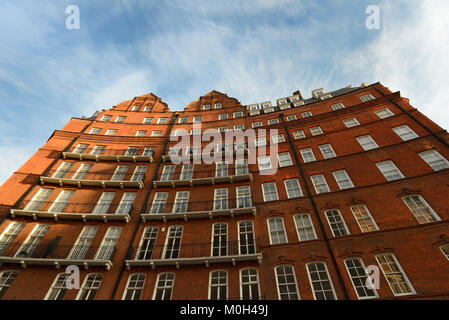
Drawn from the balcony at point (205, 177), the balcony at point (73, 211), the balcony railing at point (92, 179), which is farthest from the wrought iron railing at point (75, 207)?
the balcony at point (205, 177)

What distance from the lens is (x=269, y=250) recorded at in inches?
597

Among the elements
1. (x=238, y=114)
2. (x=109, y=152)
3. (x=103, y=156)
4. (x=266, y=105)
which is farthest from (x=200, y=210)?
(x=266, y=105)

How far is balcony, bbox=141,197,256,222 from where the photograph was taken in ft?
57.0

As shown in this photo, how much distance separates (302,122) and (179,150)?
1448cm

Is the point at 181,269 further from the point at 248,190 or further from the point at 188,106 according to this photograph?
the point at 188,106

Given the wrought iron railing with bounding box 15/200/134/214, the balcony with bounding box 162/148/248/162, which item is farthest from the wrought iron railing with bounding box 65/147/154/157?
the wrought iron railing with bounding box 15/200/134/214

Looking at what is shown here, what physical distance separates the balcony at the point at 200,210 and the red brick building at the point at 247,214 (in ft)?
0.43

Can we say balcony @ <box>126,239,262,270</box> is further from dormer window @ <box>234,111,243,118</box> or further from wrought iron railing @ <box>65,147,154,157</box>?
dormer window @ <box>234,111,243,118</box>

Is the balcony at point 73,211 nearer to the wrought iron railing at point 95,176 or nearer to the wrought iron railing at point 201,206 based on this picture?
the wrought iron railing at point 201,206

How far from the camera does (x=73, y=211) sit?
1831 centimetres

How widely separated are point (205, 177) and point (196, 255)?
7707mm

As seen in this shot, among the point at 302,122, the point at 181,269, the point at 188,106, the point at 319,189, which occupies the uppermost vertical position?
the point at 188,106

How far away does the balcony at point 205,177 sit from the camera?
20.1m

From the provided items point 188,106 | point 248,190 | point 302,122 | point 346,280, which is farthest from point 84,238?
point 302,122
